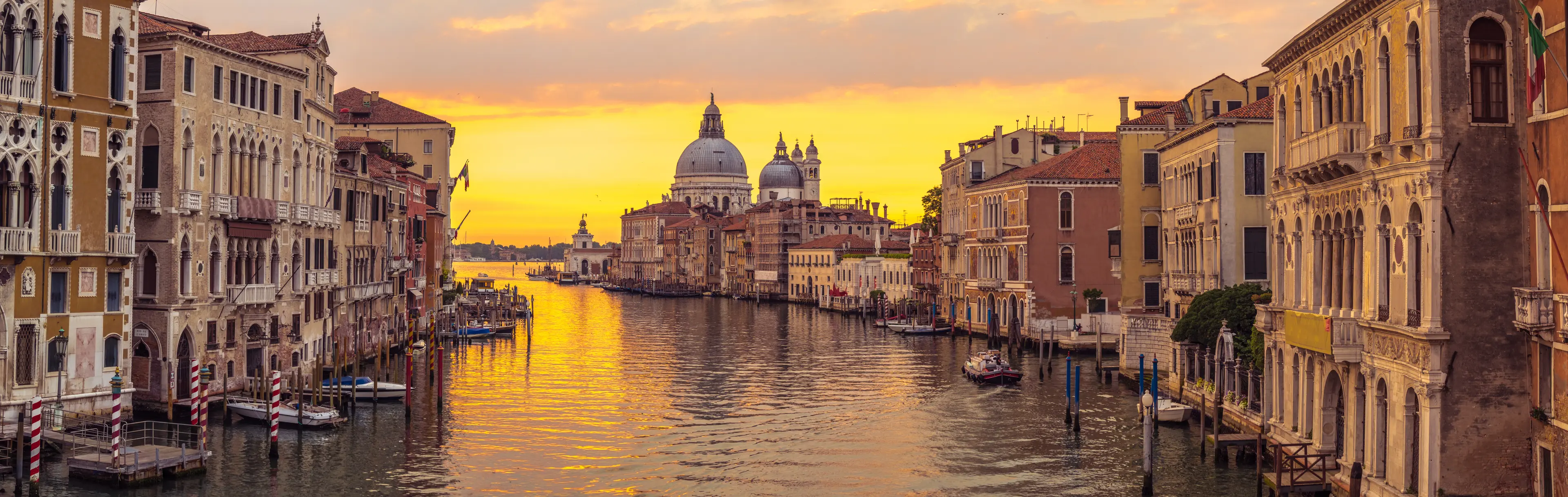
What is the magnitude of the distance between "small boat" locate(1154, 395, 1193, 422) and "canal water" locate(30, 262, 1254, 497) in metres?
0.38

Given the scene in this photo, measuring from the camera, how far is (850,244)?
9506cm

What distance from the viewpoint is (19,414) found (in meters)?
21.9

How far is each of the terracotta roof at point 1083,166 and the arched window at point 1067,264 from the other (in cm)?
260

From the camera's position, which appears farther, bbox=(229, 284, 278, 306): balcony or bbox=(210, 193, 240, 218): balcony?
bbox=(229, 284, 278, 306): balcony

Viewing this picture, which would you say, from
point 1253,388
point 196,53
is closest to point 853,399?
point 1253,388

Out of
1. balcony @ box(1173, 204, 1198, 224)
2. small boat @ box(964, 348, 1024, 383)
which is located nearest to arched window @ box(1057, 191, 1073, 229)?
small boat @ box(964, 348, 1024, 383)

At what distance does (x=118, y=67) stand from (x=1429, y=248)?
20.3 metres

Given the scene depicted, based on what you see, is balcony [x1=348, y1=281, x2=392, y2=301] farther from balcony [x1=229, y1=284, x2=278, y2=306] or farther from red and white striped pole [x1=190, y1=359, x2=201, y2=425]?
red and white striped pole [x1=190, y1=359, x2=201, y2=425]

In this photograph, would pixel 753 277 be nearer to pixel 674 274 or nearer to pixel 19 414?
pixel 674 274

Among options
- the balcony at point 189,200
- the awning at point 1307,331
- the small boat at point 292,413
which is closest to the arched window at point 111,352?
the small boat at point 292,413

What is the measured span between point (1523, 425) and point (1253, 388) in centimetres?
884

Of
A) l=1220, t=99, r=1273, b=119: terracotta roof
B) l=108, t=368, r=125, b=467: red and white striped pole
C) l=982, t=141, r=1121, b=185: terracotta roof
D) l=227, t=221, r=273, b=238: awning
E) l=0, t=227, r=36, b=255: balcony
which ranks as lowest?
l=108, t=368, r=125, b=467: red and white striped pole

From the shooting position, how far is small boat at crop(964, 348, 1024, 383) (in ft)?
126

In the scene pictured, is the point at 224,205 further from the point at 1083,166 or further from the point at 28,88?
the point at 1083,166
